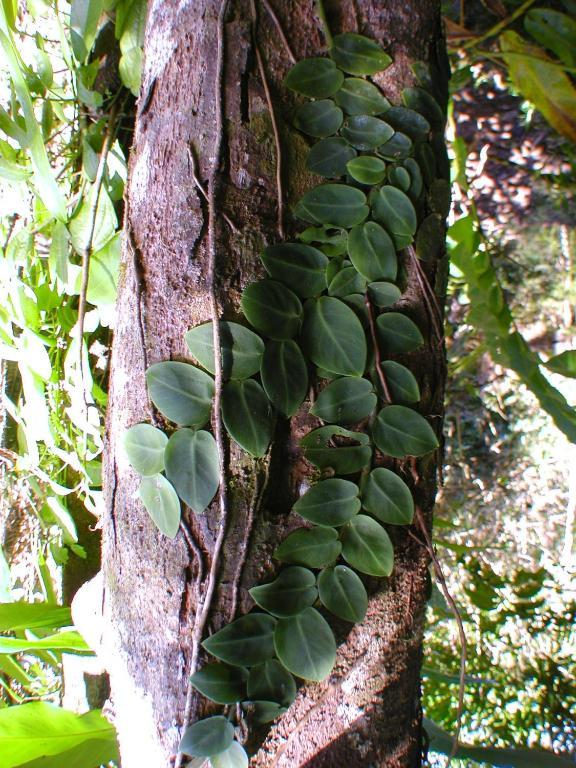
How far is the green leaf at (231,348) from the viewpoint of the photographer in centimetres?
55

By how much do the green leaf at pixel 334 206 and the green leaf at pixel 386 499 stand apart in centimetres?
28

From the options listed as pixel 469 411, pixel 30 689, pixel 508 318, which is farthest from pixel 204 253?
pixel 469 411

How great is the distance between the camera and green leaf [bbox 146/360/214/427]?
549 mm

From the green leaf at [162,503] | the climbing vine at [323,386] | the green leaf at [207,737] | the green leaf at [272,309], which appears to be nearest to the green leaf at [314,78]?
the climbing vine at [323,386]

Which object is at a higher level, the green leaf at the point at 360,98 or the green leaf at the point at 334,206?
the green leaf at the point at 360,98

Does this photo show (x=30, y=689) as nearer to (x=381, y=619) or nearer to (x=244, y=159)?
(x=381, y=619)

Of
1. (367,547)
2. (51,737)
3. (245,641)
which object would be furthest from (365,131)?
(51,737)

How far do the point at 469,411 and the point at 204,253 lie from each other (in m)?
1.23

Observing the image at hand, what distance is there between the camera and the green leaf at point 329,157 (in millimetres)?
598

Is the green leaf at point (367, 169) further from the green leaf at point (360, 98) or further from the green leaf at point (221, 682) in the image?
the green leaf at point (221, 682)

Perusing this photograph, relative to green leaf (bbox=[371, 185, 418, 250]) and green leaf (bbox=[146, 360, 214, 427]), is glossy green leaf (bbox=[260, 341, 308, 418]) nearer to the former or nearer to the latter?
green leaf (bbox=[146, 360, 214, 427])

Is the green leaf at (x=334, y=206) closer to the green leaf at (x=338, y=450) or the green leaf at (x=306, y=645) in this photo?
the green leaf at (x=338, y=450)

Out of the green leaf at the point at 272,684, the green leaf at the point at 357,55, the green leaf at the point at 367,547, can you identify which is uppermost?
the green leaf at the point at 357,55

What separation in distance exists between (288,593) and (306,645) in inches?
2.2
